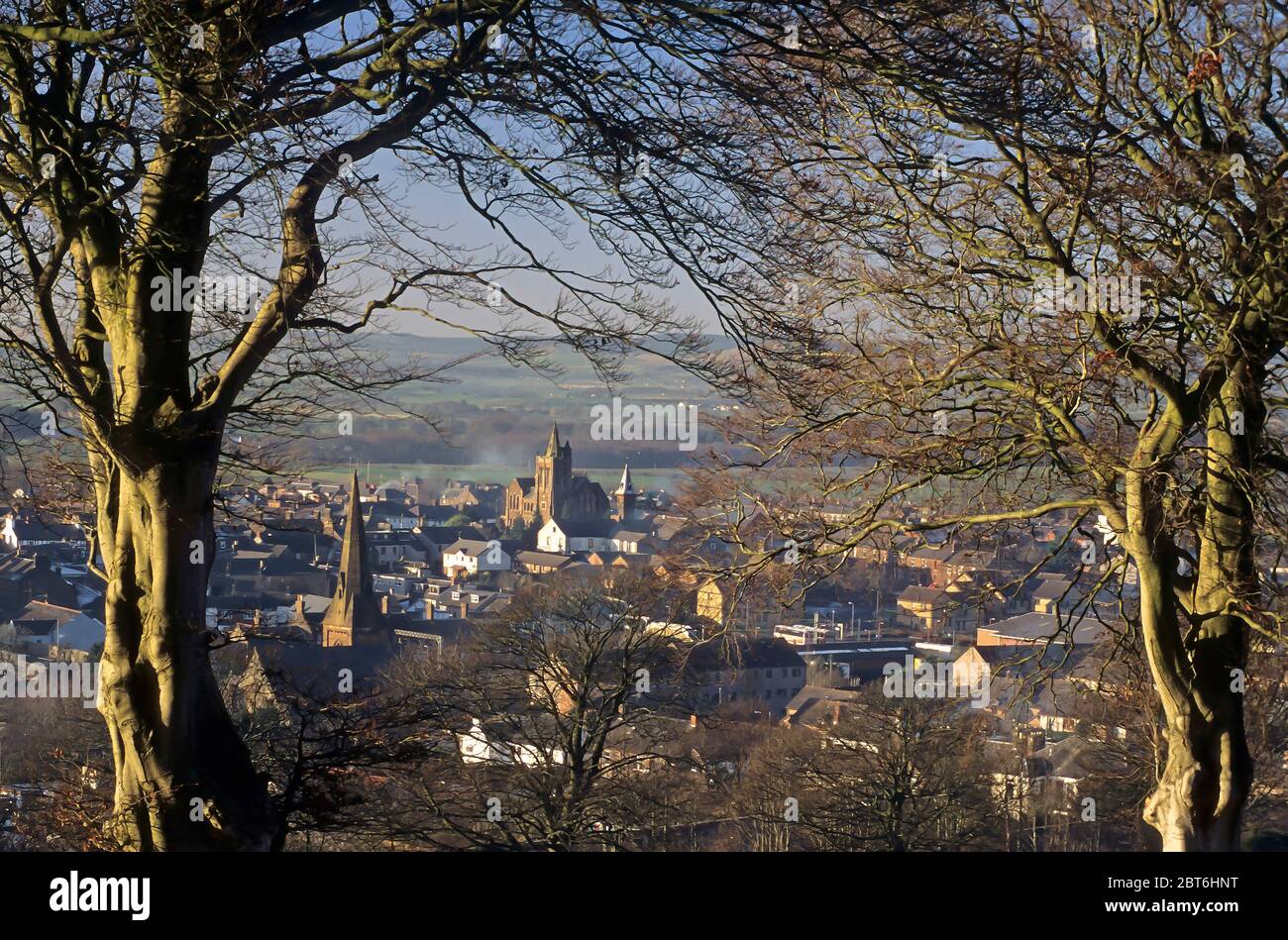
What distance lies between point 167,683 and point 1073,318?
191 inches

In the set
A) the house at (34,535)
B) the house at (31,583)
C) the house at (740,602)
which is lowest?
the house at (31,583)

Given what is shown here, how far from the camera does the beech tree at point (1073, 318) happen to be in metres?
6.22

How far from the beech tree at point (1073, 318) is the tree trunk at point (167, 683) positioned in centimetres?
272

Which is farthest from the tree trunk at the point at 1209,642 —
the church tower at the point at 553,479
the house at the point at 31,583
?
the church tower at the point at 553,479

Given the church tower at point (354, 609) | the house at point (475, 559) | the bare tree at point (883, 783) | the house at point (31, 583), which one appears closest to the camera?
the bare tree at point (883, 783)

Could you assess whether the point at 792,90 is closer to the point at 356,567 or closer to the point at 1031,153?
the point at 1031,153

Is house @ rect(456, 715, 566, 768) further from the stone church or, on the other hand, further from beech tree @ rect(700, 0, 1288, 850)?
the stone church

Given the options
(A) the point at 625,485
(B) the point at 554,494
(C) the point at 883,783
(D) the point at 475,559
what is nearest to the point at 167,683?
(C) the point at 883,783

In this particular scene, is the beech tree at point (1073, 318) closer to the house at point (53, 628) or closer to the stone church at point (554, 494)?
the house at point (53, 628)

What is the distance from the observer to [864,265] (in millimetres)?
7801

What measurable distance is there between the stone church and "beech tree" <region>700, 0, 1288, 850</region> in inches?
1671
